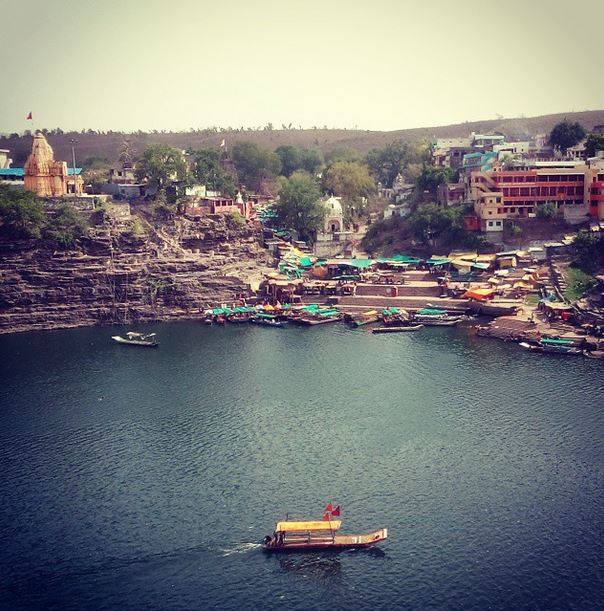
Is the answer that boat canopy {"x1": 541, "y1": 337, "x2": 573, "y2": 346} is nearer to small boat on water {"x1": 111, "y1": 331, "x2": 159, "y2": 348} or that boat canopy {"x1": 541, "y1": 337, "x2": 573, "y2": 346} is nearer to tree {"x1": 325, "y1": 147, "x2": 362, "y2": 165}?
small boat on water {"x1": 111, "y1": 331, "x2": 159, "y2": 348}

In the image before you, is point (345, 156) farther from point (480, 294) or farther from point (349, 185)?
point (480, 294)

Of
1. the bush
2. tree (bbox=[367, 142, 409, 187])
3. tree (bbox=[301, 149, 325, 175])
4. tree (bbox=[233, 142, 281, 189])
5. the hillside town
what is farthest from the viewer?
tree (bbox=[301, 149, 325, 175])

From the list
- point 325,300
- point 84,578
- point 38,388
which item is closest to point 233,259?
point 325,300

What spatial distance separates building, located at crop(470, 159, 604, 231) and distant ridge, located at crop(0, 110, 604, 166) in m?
65.4

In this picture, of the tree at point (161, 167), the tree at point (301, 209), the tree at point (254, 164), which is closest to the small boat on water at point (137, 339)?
the tree at point (161, 167)

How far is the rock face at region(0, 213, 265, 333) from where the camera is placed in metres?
67.6

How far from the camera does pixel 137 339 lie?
61938 millimetres

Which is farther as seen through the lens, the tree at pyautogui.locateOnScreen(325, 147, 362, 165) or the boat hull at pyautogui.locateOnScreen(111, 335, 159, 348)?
the tree at pyautogui.locateOnScreen(325, 147, 362, 165)

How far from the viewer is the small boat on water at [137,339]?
60222 mm

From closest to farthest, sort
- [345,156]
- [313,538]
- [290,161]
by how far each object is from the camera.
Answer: [313,538] → [345,156] → [290,161]

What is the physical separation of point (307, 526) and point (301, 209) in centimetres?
5673

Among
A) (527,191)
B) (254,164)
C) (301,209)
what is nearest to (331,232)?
(301,209)

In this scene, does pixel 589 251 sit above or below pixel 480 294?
above

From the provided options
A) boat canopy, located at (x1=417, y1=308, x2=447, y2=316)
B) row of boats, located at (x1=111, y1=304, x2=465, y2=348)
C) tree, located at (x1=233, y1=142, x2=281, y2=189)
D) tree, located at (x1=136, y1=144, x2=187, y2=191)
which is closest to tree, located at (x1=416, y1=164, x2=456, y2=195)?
boat canopy, located at (x1=417, y1=308, x2=447, y2=316)
